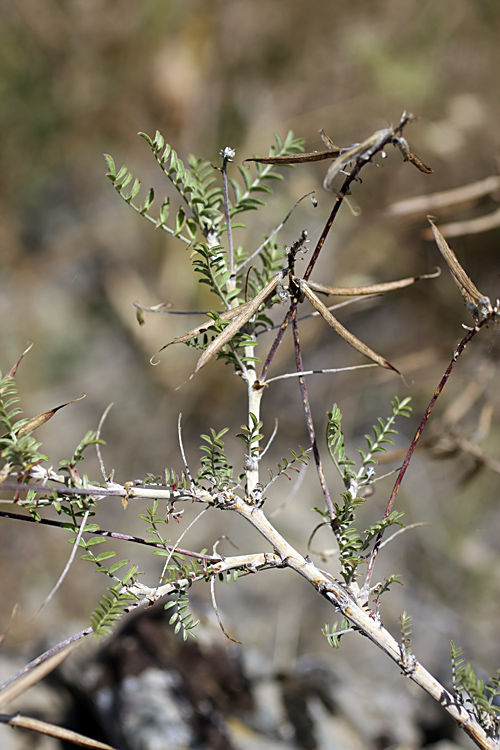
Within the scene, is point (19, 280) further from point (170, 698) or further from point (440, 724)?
point (440, 724)

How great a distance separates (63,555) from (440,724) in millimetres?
1265

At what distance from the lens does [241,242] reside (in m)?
2.06

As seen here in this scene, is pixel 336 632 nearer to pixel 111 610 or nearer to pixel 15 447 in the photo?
pixel 111 610

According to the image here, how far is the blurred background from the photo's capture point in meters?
1.68

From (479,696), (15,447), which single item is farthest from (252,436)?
(479,696)

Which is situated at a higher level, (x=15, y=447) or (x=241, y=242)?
(x=241, y=242)

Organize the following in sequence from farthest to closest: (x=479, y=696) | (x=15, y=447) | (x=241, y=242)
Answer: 1. (x=241, y=242)
2. (x=479, y=696)
3. (x=15, y=447)

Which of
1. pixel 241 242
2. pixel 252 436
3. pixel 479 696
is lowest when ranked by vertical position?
pixel 479 696

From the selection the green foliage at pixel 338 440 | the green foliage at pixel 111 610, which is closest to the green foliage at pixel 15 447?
the green foliage at pixel 111 610

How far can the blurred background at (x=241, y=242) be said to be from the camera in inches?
66.2

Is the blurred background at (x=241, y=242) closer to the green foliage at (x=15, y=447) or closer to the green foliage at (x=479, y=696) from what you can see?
the green foliage at (x=479, y=696)

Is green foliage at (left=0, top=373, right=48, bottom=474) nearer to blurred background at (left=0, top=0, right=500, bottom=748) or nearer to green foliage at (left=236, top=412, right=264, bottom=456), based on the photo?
green foliage at (left=236, top=412, right=264, bottom=456)

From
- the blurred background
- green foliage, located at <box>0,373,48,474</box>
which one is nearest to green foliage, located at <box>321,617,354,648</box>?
green foliage, located at <box>0,373,48,474</box>

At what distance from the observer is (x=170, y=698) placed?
0.92 meters
